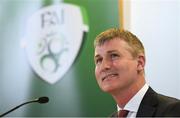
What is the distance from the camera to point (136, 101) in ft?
4.83

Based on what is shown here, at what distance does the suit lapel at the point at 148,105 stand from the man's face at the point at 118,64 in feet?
0.35

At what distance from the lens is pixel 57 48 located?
244 cm

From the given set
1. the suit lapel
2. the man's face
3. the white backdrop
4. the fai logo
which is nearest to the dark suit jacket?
the suit lapel

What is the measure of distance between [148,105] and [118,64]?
24 cm

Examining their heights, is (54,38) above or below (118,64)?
above

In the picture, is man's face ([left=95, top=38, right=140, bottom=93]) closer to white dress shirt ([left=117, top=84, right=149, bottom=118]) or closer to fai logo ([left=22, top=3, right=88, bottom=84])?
white dress shirt ([left=117, top=84, right=149, bottom=118])

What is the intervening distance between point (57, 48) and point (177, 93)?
924mm

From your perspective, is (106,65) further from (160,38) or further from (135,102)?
(160,38)

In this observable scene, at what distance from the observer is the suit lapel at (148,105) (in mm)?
1378

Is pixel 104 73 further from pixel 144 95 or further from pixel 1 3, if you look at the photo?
pixel 1 3

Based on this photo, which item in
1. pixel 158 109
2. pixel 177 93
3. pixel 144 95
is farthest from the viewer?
pixel 177 93

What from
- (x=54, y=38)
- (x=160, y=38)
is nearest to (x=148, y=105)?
(x=160, y=38)

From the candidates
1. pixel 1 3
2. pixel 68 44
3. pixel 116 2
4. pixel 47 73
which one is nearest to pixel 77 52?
pixel 68 44

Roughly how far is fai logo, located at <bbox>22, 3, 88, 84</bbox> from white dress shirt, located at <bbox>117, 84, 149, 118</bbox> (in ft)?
3.20
